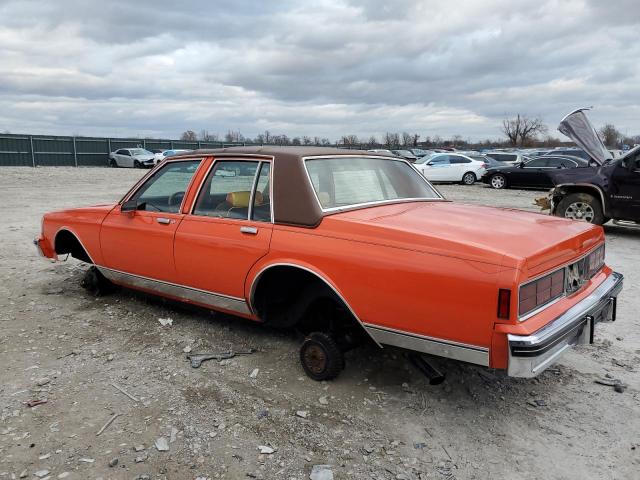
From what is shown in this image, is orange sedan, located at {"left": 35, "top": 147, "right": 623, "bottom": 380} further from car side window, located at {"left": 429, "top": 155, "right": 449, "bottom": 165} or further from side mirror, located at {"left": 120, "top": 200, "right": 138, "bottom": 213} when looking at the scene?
car side window, located at {"left": 429, "top": 155, "right": 449, "bottom": 165}

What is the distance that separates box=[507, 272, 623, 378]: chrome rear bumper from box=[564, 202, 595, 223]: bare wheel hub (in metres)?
6.78

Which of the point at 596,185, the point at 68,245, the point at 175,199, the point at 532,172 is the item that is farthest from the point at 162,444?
the point at 532,172

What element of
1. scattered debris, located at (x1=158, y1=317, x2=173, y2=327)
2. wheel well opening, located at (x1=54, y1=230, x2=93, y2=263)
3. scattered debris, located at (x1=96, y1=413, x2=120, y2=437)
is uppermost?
wheel well opening, located at (x1=54, y1=230, x2=93, y2=263)

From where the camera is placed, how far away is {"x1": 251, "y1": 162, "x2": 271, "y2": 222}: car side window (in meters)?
3.85

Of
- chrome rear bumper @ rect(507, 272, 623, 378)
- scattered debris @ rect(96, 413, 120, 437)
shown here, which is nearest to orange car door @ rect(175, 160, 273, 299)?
scattered debris @ rect(96, 413, 120, 437)

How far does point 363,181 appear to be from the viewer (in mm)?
4133

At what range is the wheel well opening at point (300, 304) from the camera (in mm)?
3633

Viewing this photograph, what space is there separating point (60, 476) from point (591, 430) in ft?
9.68

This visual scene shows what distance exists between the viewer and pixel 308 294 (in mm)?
3670

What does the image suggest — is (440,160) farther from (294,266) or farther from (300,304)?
(294,266)

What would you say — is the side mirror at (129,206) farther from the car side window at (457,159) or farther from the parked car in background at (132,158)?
the parked car in background at (132,158)

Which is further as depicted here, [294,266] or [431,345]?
[294,266]

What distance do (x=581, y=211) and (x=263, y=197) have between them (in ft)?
26.4

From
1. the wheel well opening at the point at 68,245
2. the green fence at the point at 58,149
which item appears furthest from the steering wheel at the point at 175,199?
the green fence at the point at 58,149
